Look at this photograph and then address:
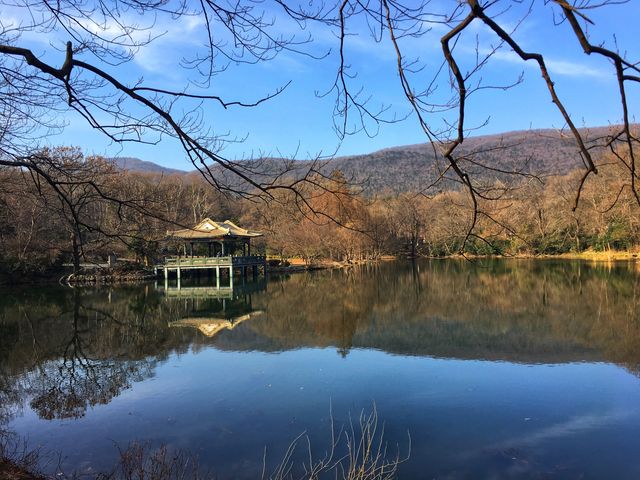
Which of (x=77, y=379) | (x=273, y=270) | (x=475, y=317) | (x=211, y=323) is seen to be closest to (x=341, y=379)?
(x=77, y=379)

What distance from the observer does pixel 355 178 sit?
2.13 metres

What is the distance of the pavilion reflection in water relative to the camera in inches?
557

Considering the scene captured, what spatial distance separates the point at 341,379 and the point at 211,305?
10.5m

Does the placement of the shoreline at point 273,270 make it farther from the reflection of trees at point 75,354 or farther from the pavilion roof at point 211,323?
the pavilion roof at point 211,323

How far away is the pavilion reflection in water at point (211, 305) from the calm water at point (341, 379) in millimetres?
140

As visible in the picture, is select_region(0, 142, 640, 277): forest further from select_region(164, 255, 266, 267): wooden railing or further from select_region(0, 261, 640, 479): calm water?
select_region(0, 261, 640, 479): calm water

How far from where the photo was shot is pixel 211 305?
1789cm

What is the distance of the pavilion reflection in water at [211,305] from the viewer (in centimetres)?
1414

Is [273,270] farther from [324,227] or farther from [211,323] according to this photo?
[211,323]

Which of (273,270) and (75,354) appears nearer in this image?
(75,354)

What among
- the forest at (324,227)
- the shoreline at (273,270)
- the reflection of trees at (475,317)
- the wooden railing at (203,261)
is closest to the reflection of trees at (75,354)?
the forest at (324,227)

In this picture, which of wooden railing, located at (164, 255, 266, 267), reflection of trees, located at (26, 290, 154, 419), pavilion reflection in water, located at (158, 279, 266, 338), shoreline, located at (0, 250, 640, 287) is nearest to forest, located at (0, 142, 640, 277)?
shoreline, located at (0, 250, 640, 287)

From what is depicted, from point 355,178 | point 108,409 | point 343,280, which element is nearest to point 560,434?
point 355,178

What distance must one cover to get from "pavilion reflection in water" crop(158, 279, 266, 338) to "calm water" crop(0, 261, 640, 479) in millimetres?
140
